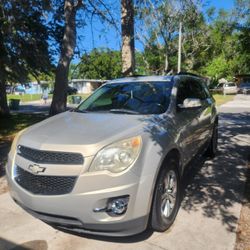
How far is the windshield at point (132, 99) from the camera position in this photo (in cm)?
467

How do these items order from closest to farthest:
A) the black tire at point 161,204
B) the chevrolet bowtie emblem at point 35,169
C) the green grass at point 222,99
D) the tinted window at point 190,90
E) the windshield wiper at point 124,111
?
the chevrolet bowtie emblem at point 35,169 < the black tire at point 161,204 < the windshield wiper at point 124,111 < the tinted window at point 190,90 < the green grass at point 222,99

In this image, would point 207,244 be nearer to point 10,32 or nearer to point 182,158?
point 182,158

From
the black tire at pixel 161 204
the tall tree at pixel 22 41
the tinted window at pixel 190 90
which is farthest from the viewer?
the tall tree at pixel 22 41

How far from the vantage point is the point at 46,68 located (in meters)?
16.2

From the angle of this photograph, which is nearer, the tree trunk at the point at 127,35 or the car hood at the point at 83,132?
the car hood at the point at 83,132

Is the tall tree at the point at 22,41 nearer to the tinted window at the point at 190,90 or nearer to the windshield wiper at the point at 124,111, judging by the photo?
the tinted window at the point at 190,90

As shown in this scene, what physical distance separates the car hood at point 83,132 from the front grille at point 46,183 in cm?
28

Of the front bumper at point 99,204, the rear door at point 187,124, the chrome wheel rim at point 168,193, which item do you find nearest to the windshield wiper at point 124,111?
the rear door at point 187,124

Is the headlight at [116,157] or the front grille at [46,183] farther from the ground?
the headlight at [116,157]

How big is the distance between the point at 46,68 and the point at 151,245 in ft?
44.9

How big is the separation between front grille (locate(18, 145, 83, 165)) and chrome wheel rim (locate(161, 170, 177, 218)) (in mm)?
1061

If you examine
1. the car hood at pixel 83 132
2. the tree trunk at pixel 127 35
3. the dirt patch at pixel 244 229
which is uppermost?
the tree trunk at pixel 127 35

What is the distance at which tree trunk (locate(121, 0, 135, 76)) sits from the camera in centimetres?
985

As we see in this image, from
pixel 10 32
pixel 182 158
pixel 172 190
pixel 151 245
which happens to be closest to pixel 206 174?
pixel 182 158
